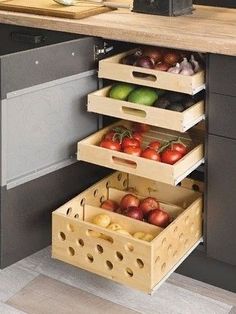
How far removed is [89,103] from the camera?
2277 millimetres

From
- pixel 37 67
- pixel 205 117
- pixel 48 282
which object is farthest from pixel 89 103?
pixel 48 282

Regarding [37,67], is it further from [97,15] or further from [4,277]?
[4,277]

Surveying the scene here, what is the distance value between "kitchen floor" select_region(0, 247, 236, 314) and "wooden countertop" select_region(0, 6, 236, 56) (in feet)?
2.97

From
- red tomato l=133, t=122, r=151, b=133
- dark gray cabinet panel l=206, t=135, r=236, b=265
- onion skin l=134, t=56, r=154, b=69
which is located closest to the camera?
dark gray cabinet panel l=206, t=135, r=236, b=265

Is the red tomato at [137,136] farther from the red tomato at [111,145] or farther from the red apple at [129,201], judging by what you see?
the red apple at [129,201]

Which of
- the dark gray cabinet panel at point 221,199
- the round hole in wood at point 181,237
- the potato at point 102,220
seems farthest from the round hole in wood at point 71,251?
the dark gray cabinet panel at point 221,199

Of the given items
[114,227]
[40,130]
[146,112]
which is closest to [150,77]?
[146,112]

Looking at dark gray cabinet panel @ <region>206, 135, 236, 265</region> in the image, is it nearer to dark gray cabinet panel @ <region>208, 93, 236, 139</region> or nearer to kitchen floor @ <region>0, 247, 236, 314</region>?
dark gray cabinet panel @ <region>208, 93, 236, 139</region>

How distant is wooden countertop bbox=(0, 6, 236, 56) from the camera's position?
206cm

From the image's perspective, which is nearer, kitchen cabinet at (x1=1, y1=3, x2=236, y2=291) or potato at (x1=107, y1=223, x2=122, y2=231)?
kitchen cabinet at (x1=1, y1=3, x2=236, y2=291)

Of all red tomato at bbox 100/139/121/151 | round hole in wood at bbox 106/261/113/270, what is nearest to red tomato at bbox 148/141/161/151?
red tomato at bbox 100/139/121/151

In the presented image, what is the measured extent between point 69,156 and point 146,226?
0.38 metres

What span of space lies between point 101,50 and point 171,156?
1.58ft

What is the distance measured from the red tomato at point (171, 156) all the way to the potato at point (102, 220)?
30 cm
